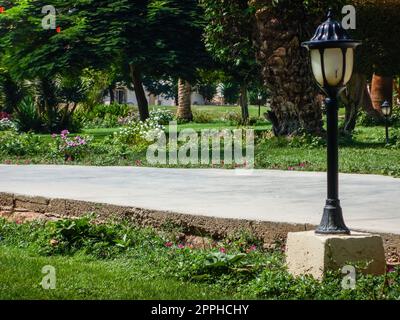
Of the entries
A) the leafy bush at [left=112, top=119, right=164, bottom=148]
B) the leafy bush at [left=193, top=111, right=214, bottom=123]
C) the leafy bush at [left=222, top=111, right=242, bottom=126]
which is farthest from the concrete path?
the leafy bush at [left=193, top=111, right=214, bottom=123]

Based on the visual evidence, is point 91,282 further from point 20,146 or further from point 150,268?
point 20,146

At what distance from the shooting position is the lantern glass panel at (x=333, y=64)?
5480mm

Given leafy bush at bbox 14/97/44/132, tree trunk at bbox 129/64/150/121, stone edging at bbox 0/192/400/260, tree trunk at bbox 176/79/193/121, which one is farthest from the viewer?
tree trunk at bbox 176/79/193/121

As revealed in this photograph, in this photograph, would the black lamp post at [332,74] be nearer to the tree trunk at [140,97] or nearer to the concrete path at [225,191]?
the concrete path at [225,191]

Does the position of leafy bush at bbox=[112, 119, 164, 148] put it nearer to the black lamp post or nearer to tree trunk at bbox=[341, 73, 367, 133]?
tree trunk at bbox=[341, 73, 367, 133]

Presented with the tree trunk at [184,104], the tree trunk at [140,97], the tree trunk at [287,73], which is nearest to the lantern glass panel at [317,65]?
the tree trunk at [287,73]

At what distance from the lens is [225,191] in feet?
29.1

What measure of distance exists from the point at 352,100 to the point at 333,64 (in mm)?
16588

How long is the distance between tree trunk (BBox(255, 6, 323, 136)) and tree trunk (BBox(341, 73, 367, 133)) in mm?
3036

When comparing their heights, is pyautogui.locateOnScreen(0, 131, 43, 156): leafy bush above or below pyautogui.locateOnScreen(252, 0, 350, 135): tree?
below

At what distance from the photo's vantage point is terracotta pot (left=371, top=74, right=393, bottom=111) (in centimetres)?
3116

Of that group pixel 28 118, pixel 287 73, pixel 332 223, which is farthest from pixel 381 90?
pixel 332 223
